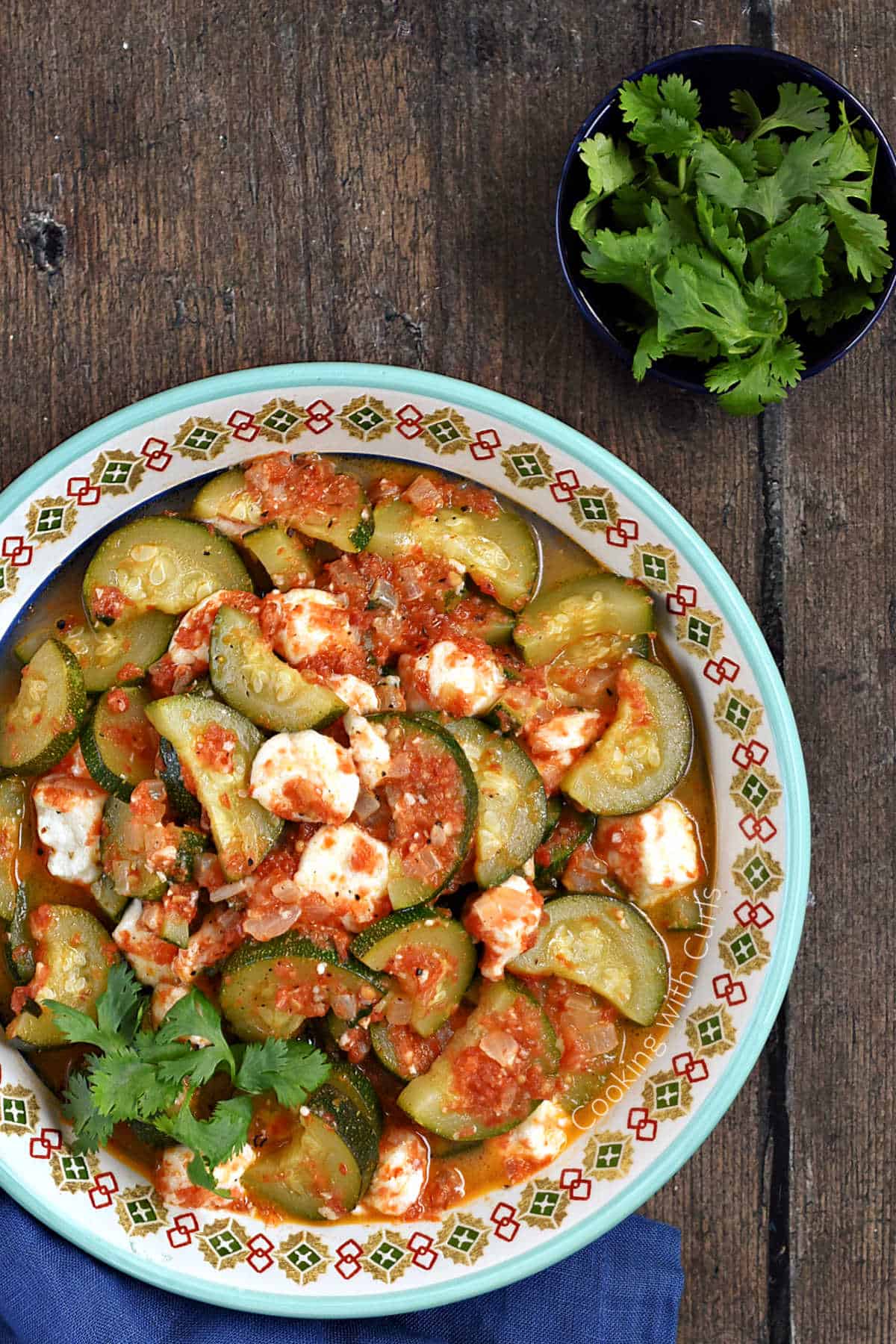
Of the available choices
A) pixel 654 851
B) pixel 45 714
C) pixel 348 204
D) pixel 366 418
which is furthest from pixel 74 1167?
pixel 348 204

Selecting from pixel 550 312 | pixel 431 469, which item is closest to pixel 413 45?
pixel 550 312

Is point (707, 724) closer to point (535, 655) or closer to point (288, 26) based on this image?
point (535, 655)

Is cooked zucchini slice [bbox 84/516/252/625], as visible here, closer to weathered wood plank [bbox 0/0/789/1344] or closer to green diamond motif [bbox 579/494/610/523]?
weathered wood plank [bbox 0/0/789/1344]

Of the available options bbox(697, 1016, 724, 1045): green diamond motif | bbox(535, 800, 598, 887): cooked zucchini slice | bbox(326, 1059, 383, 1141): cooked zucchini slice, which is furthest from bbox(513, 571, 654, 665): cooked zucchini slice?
bbox(326, 1059, 383, 1141): cooked zucchini slice

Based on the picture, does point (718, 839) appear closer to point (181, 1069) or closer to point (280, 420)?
point (181, 1069)

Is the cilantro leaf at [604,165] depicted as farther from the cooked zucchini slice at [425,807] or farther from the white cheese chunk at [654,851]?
the white cheese chunk at [654,851]

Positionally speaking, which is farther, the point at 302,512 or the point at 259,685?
the point at 302,512
